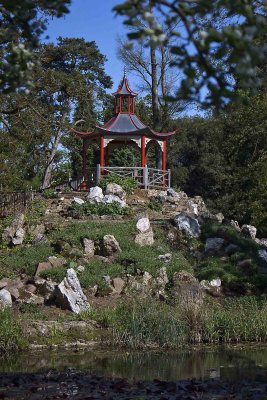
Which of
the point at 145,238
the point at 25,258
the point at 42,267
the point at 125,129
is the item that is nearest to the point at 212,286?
the point at 145,238

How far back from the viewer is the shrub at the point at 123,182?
22516 mm

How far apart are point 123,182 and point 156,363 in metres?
12.3

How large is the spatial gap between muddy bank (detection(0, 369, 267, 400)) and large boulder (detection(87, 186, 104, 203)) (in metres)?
12.1

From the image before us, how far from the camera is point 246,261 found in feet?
59.1

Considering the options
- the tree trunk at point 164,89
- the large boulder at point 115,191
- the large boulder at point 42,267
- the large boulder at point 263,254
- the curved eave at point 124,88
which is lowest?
the large boulder at point 42,267

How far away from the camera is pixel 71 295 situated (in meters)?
14.4

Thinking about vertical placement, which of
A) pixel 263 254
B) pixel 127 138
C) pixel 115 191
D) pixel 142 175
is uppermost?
pixel 127 138

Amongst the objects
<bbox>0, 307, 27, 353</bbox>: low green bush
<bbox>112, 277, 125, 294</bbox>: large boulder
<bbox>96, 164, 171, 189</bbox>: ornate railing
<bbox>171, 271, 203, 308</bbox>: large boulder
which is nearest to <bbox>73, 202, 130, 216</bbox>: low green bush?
<bbox>96, 164, 171, 189</bbox>: ornate railing

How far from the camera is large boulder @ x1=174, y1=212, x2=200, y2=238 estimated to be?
64.7ft

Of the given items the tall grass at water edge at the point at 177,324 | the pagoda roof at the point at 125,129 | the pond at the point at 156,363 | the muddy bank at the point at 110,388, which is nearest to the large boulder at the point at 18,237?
the tall grass at water edge at the point at 177,324

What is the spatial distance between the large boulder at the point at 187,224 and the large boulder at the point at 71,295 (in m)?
5.78

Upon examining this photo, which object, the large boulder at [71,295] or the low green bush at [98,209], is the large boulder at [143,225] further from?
the large boulder at [71,295]

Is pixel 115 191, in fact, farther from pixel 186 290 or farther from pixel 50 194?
pixel 186 290

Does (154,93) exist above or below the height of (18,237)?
above
